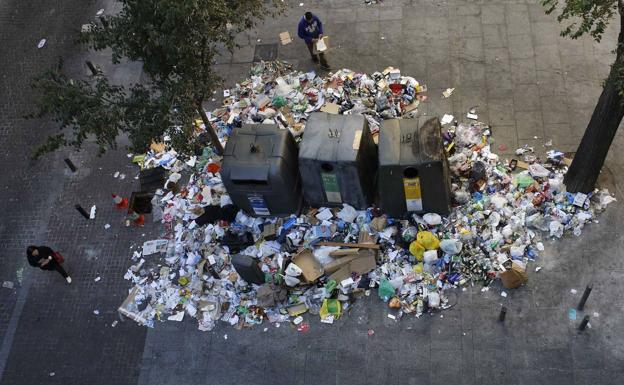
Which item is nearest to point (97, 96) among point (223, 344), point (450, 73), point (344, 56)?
point (223, 344)

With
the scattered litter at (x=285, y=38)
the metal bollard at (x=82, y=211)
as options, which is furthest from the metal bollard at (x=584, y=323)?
the metal bollard at (x=82, y=211)

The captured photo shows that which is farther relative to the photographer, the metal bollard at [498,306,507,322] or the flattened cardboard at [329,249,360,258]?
the flattened cardboard at [329,249,360,258]

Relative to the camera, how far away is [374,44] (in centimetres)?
1247

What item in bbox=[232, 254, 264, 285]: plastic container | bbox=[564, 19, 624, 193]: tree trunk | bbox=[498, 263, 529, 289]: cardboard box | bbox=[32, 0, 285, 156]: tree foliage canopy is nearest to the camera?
bbox=[564, 19, 624, 193]: tree trunk

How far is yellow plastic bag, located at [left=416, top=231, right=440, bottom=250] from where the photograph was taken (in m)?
9.16

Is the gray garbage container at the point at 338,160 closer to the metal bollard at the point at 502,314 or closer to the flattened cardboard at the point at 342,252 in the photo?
the flattened cardboard at the point at 342,252

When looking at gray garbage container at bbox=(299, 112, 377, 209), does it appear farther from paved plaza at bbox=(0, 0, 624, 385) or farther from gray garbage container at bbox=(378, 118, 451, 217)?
paved plaza at bbox=(0, 0, 624, 385)

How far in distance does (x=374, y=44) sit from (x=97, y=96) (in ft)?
20.1

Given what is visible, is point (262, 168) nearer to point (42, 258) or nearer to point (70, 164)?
point (42, 258)

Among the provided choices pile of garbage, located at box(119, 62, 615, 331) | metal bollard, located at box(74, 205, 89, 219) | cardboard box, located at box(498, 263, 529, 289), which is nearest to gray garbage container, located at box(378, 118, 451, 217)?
pile of garbage, located at box(119, 62, 615, 331)

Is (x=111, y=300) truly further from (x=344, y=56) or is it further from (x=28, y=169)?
(x=344, y=56)

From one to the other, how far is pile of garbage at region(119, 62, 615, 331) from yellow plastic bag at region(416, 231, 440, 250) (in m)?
0.02

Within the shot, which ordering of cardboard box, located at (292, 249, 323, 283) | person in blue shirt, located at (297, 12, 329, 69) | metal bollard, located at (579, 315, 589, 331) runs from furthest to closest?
person in blue shirt, located at (297, 12, 329, 69), cardboard box, located at (292, 249, 323, 283), metal bollard, located at (579, 315, 589, 331)

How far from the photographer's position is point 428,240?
9156mm
